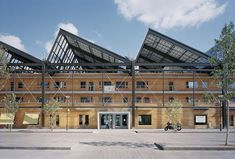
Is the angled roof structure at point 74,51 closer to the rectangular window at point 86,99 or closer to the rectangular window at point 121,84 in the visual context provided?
the rectangular window at point 121,84

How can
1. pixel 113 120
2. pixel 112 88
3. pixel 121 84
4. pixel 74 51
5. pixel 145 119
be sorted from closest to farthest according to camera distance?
pixel 145 119
pixel 113 120
pixel 112 88
pixel 121 84
pixel 74 51

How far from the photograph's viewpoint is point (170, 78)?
5262 cm

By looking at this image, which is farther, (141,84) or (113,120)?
(141,84)

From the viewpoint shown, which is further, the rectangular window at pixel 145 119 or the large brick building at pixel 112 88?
the rectangular window at pixel 145 119

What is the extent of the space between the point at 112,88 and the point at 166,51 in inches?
401

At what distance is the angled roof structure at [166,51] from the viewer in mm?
43750

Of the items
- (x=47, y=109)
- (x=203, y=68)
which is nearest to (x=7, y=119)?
(x=47, y=109)

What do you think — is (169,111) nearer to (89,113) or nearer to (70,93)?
(89,113)

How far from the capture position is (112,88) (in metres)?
51.2

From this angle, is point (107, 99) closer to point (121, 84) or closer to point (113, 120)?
point (121, 84)

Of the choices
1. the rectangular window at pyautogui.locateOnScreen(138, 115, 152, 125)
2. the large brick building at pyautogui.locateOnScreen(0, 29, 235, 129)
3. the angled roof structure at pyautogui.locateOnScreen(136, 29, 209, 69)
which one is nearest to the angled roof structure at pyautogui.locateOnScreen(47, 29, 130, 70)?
the large brick building at pyautogui.locateOnScreen(0, 29, 235, 129)

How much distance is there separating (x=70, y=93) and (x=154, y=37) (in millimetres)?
16386

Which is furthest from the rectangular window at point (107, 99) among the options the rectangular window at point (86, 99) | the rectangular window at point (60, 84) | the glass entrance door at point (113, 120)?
the rectangular window at point (60, 84)

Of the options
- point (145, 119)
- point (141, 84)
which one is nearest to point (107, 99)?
point (141, 84)
